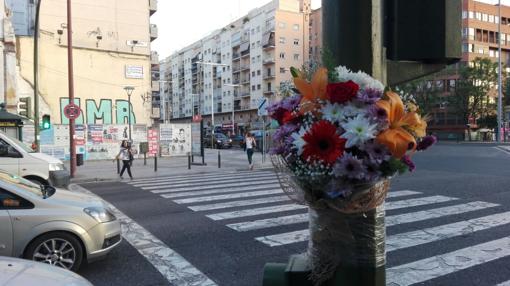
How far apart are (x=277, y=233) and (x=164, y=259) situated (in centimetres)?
200

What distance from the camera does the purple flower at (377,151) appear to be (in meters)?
2.09

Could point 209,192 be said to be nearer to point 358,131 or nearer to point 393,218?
point 393,218

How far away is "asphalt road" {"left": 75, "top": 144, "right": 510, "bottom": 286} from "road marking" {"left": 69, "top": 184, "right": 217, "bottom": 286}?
0.07 metres

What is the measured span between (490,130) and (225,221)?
214 ft

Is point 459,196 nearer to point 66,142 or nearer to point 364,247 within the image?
point 364,247

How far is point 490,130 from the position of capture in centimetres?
6444

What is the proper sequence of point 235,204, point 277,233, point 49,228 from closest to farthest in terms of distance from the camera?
point 49,228 → point 277,233 → point 235,204

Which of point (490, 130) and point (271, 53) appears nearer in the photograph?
point (490, 130)

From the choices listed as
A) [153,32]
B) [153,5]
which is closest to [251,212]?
[153,32]

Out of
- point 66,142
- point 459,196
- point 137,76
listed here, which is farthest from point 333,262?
point 137,76

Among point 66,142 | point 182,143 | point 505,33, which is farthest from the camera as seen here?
point 505,33

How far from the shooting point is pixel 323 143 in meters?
2.10

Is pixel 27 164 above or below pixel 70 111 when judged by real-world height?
below

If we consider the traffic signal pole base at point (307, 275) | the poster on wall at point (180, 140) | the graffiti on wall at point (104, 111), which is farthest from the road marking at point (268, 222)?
the graffiti on wall at point (104, 111)
